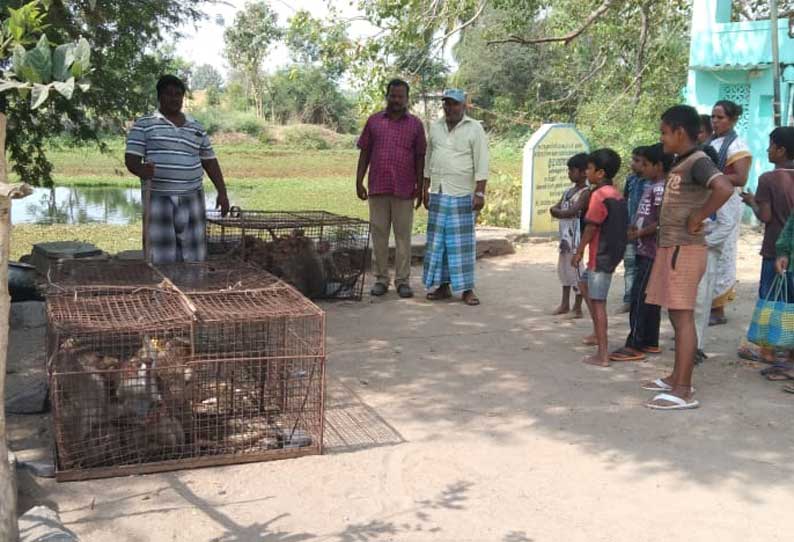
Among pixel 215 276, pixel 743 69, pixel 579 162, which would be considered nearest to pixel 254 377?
pixel 215 276

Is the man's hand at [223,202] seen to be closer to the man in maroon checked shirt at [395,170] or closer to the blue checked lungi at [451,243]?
the man in maroon checked shirt at [395,170]

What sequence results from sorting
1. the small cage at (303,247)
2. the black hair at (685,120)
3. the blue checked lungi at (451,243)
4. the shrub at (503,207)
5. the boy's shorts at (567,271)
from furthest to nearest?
the shrub at (503,207)
the blue checked lungi at (451,243)
the small cage at (303,247)
the boy's shorts at (567,271)
the black hair at (685,120)

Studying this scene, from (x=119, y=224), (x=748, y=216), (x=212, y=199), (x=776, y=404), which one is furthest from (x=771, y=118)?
(x=212, y=199)

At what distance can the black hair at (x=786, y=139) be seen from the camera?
5527 millimetres

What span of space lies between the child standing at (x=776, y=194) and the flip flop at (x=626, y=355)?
2.88 feet

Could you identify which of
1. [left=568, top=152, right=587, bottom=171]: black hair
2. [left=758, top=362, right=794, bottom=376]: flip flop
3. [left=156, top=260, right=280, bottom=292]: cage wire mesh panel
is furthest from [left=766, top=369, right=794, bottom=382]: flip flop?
[left=156, top=260, right=280, bottom=292]: cage wire mesh panel

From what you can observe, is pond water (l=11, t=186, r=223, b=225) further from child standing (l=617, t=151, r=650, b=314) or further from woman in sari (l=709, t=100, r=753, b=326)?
woman in sari (l=709, t=100, r=753, b=326)

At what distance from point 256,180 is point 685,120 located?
1880 cm

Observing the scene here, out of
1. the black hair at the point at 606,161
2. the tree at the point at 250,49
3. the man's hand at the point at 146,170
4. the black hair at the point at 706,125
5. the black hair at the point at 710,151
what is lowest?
the man's hand at the point at 146,170

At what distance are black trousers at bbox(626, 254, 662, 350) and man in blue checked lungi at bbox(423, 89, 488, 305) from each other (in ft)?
5.88

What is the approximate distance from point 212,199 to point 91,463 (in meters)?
15.8

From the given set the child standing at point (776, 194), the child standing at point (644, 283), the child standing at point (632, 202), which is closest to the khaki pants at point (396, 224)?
the child standing at point (632, 202)

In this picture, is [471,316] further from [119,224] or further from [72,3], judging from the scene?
[119,224]

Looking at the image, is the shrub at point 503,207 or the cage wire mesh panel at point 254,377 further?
the shrub at point 503,207
